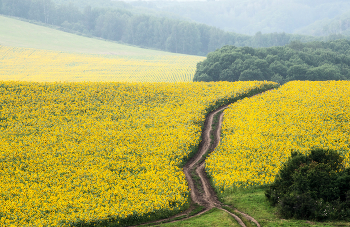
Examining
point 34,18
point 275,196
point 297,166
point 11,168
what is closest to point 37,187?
point 11,168

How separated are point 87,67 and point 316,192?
304ft

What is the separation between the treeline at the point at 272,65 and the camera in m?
82.2

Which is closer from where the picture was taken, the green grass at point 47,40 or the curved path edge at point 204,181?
the curved path edge at point 204,181

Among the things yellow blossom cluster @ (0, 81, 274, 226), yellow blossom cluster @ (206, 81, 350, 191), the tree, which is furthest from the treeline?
yellow blossom cluster @ (206, 81, 350, 191)

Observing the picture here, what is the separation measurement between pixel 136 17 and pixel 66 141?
163m

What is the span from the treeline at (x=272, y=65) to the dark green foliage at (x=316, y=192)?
56834 millimetres

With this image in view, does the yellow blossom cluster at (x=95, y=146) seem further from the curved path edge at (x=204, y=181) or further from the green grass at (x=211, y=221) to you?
the green grass at (x=211, y=221)

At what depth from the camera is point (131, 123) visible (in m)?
45.0

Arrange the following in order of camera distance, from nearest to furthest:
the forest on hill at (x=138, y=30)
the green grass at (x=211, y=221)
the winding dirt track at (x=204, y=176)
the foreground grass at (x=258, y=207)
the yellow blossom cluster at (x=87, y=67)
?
the foreground grass at (x=258, y=207), the green grass at (x=211, y=221), the winding dirt track at (x=204, y=176), the yellow blossom cluster at (x=87, y=67), the forest on hill at (x=138, y=30)

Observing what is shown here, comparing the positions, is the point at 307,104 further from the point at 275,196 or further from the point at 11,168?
the point at 11,168

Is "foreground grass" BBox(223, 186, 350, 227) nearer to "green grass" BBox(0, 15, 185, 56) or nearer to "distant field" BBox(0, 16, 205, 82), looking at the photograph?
"distant field" BBox(0, 16, 205, 82)

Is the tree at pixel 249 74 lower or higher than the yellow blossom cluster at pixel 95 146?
higher

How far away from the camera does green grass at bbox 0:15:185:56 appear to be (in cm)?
12556

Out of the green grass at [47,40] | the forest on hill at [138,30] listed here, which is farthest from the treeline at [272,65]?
the forest on hill at [138,30]
